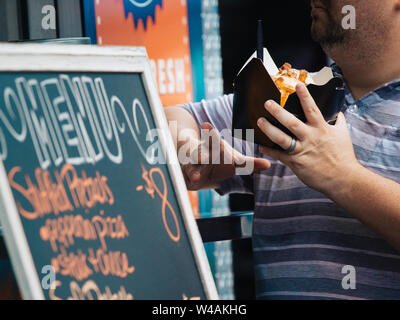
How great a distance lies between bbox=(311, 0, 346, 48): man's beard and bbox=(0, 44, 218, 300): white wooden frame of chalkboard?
71cm

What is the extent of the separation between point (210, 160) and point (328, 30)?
50 cm

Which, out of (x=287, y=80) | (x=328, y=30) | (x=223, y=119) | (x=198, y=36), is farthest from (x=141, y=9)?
(x=287, y=80)

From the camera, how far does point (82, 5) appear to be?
7.05 feet

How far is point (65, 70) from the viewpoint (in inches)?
34.9

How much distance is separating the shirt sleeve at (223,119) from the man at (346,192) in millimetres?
70

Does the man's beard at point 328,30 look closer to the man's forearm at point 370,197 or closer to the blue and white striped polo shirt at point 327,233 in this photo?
the blue and white striped polo shirt at point 327,233

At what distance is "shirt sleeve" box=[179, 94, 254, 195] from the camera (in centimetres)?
175

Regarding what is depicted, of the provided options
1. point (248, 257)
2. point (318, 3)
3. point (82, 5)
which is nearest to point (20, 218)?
point (318, 3)

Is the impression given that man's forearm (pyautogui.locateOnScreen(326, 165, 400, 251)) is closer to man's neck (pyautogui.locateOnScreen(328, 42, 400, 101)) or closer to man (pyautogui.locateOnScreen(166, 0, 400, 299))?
man (pyautogui.locateOnScreen(166, 0, 400, 299))

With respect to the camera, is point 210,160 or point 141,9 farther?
point 141,9

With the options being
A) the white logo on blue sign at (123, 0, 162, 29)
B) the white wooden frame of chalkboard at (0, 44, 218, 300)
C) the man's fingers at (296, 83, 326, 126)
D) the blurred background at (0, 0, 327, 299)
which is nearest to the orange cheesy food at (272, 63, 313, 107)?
the man's fingers at (296, 83, 326, 126)

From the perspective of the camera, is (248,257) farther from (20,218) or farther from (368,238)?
(20,218)

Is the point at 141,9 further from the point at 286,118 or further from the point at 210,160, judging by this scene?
the point at 286,118
